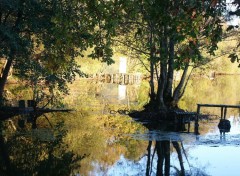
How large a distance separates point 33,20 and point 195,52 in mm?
18103

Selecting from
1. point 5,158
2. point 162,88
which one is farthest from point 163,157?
→ point 162,88

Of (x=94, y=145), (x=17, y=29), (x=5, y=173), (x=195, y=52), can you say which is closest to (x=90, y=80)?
(x=17, y=29)

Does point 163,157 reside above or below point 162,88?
below

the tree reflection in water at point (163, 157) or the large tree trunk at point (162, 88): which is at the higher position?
the large tree trunk at point (162, 88)

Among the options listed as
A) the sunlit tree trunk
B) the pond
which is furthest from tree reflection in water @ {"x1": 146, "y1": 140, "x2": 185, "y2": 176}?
the sunlit tree trunk

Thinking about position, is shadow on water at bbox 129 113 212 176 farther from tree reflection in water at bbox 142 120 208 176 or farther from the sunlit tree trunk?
the sunlit tree trunk

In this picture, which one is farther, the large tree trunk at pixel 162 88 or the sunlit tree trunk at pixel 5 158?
the large tree trunk at pixel 162 88

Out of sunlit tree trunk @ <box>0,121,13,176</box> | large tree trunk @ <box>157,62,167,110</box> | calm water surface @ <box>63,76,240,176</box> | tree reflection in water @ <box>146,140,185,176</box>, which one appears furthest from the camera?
large tree trunk @ <box>157,62,167,110</box>

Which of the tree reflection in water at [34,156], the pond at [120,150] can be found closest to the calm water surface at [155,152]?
the pond at [120,150]

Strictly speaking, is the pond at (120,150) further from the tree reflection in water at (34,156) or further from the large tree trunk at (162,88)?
the large tree trunk at (162,88)

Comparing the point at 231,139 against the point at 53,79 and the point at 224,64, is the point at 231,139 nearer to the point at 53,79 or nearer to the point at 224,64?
the point at 53,79

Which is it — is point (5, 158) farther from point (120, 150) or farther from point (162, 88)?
point (162, 88)

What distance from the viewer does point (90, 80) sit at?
8338cm

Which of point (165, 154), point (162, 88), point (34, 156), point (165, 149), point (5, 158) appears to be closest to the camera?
point (5, 158)
